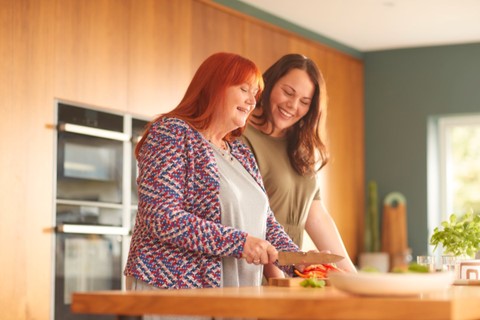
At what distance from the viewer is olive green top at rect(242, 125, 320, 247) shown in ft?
9.15

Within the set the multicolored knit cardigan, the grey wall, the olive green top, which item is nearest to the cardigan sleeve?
the multicolored knit cardigan

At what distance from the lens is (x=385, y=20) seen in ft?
21.4

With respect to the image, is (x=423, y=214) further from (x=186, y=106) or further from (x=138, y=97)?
(x=186, y=106)

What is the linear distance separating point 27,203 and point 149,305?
269 cm

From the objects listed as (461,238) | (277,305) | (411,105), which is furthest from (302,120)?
(411,105)

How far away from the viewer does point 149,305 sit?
1629 millimetres

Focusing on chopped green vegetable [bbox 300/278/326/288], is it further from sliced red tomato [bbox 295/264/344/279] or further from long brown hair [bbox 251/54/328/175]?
long brown hair [bbox 251/54/328/175]

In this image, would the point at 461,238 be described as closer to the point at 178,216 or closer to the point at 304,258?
the point at 304,258

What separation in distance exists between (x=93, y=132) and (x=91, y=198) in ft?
1.10

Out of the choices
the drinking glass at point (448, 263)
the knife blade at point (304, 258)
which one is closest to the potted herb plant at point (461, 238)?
the drinking glass at point (448, 263)

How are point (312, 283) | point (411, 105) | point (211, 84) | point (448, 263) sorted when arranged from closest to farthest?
point (312, 283) → point (211, 84) → point (448, 263) → point (411, 105)

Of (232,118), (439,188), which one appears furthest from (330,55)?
(232,118)

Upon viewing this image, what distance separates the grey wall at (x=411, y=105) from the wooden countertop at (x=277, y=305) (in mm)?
5709

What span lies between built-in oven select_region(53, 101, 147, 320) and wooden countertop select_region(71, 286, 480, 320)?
278 cm
